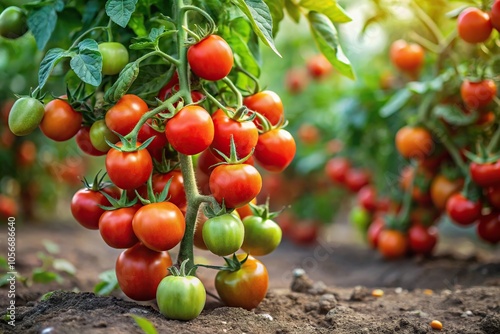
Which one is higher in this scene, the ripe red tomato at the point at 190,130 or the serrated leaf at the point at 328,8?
the serrated leaf at the point at 328,8

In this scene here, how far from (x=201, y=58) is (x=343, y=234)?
159 inches

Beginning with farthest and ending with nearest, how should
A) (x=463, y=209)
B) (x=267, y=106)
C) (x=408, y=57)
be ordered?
(x=408, y=57) → (x=463, y=209) → (x=267, y=106)

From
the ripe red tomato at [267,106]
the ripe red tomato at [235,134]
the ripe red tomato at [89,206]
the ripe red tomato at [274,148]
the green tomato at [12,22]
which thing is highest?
the green tomato at [12,22]

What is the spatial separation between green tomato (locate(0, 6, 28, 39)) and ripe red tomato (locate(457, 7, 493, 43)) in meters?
1.83

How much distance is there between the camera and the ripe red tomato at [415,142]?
3080 millimetres

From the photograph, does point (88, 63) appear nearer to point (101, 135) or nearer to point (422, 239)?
point (101, 135)

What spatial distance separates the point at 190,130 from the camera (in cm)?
171

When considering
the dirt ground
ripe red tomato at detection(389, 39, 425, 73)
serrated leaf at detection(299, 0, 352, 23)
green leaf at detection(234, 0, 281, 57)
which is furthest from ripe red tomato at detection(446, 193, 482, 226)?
green leaf at detection(234, 0, 281, 57)

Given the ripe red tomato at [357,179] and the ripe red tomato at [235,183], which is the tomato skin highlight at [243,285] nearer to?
the ripe red tomato at [235,183]

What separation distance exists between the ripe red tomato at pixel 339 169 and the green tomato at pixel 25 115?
281 centimetres

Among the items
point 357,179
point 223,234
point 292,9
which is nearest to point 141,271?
point 223,234

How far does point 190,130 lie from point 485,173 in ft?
5.33

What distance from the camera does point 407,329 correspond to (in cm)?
192

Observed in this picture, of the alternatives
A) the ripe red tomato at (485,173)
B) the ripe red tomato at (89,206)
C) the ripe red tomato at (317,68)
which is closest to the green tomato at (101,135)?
the ripe red tomato at (89,206)
